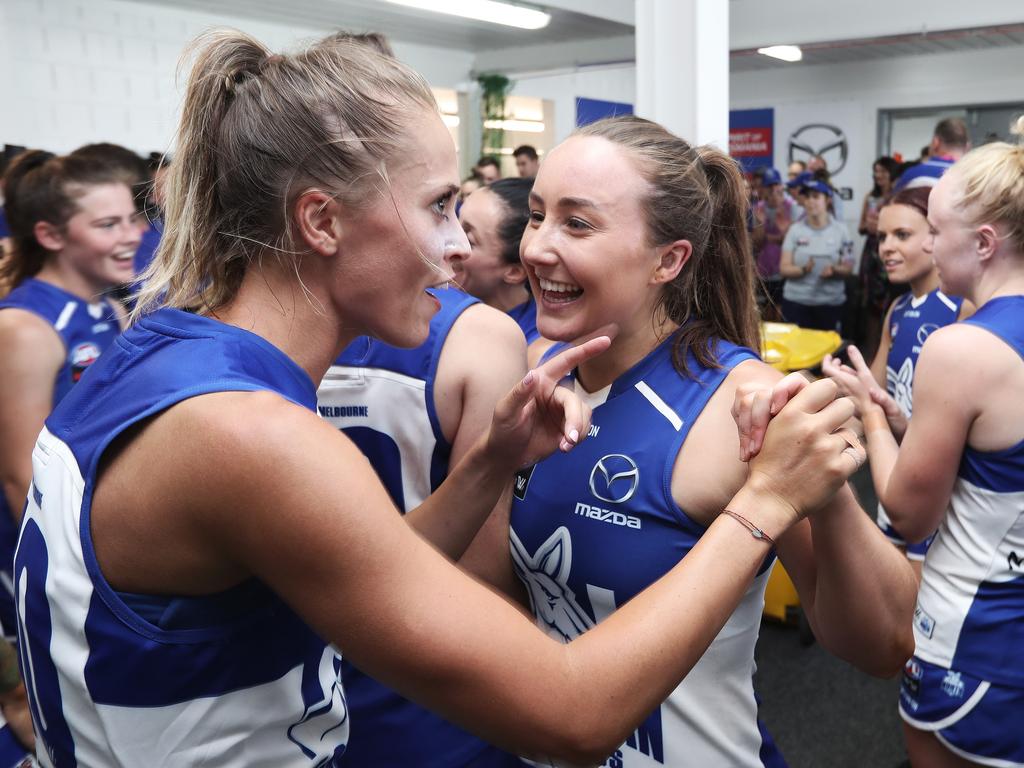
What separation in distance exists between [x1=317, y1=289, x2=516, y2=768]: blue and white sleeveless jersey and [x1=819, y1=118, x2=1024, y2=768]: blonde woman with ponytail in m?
1.03

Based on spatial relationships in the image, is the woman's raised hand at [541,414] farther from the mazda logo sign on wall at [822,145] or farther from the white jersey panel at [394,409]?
the mazda logo sign on wall at [822,145]

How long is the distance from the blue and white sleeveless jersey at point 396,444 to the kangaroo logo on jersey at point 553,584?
26 centimetres

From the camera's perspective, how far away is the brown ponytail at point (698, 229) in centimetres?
156

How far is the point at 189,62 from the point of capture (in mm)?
1228

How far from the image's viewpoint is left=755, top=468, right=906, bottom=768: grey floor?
2.99 m

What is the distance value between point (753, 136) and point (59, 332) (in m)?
13.3

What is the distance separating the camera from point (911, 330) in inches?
141

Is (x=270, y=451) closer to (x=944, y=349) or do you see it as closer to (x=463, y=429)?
(x=463, y=429)

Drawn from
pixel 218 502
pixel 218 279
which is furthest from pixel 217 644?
pixel 218 279

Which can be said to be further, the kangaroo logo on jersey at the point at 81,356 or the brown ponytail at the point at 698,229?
the kangaroo logo on jersey at the point at 81,356

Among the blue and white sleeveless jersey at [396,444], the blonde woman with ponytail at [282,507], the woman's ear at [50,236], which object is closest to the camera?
the blonde woman with ponytail at [282,507]

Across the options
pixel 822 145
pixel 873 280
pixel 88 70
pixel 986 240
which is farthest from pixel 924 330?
pixel 822 145

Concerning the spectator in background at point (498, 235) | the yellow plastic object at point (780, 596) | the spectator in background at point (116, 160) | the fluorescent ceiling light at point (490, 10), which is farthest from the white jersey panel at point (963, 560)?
the fluorescent ceiling light at point (490, 10)

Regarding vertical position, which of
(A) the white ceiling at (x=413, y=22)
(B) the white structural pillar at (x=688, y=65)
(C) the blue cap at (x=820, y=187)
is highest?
(A) the white ceiling at (x=413, y=22)
